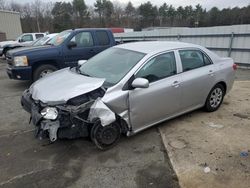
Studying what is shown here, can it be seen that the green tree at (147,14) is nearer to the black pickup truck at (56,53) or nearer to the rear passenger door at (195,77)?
the black pickup truck at (56,53)

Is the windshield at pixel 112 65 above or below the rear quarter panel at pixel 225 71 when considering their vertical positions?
above

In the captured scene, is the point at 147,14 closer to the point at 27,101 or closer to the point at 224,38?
the point at 224,38

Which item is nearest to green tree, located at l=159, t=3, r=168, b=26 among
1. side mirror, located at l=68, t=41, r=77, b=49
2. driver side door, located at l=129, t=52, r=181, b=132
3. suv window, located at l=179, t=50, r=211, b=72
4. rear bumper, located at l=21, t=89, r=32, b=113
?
side mirror, located at l=68, t=41, r=77, b=49

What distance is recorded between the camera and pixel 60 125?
3.15 meters

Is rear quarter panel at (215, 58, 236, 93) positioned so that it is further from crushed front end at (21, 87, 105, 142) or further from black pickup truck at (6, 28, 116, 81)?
black pickup truck at (6, 28, 116, 81)

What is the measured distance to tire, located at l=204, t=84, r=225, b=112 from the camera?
486 cm

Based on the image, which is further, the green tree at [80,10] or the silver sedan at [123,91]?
the green tree at [80,10]

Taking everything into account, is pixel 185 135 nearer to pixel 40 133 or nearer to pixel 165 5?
pixel 40 133

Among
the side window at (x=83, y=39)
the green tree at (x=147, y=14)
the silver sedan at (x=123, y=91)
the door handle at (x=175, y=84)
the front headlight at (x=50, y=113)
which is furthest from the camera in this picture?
the green tree at (x=147, y=14)

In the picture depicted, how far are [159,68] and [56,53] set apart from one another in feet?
14.1

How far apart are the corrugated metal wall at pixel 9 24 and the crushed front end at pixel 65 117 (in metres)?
28.3

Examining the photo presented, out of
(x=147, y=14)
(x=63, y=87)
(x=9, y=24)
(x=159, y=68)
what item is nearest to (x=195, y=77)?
(x=159, y=68)

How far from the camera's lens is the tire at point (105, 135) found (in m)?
3.35

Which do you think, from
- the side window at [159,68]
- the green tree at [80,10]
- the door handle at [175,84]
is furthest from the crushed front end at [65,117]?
the green tree at [80,10]
